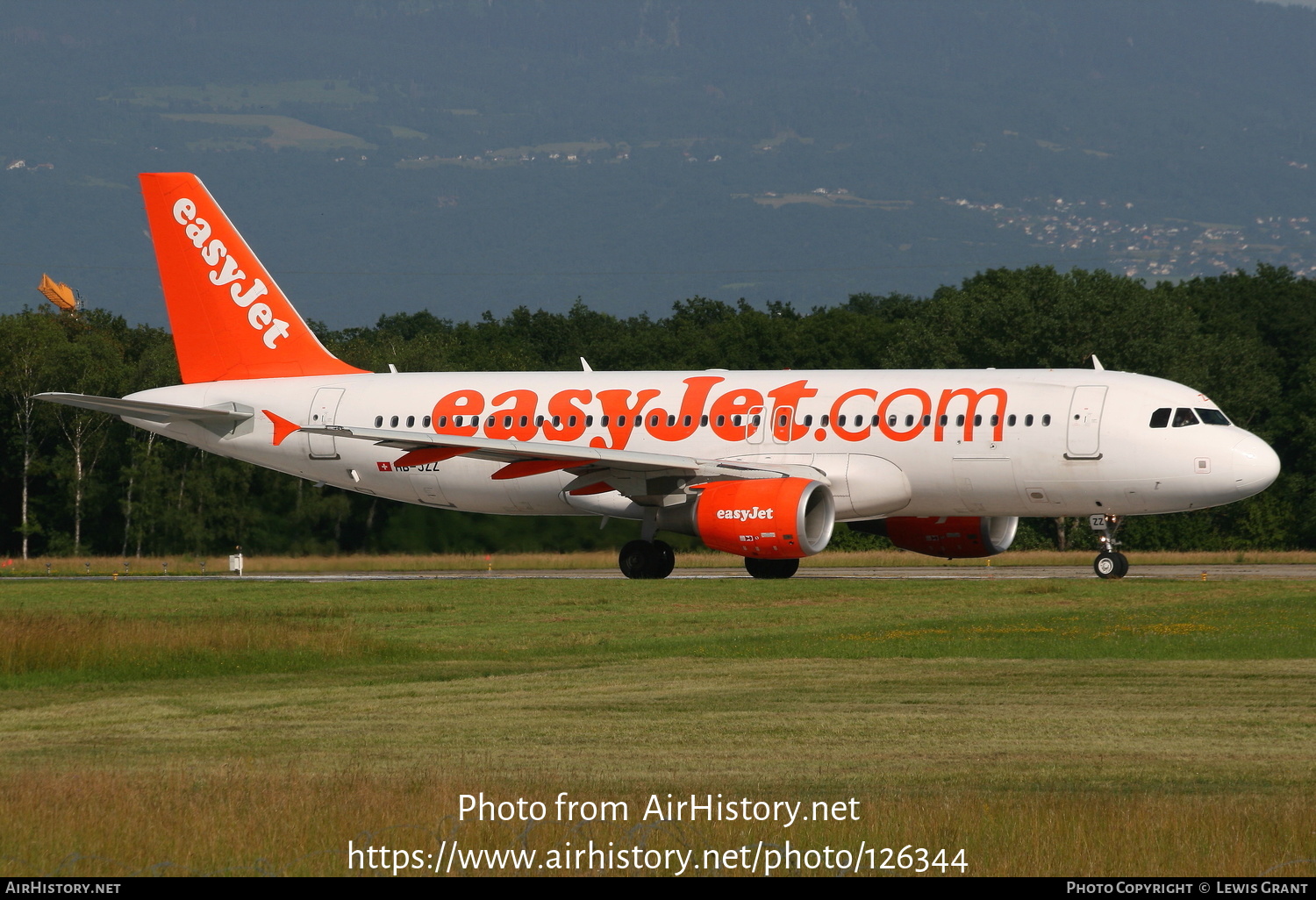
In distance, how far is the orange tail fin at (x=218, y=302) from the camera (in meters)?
39.5

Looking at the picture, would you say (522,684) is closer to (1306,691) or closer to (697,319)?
(1306,691)

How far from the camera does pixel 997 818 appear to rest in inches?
399

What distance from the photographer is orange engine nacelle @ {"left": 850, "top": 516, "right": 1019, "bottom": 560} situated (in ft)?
115

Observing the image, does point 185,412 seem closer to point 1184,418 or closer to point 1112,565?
point 1112,565

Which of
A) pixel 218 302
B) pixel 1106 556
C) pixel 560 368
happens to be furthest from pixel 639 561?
pixel 560 368

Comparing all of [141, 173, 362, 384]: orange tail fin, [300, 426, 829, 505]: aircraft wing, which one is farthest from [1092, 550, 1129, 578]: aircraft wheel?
[141, 173, 362, 384]: orange tail fin

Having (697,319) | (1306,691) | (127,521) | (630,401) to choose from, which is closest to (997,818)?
(1306,691)

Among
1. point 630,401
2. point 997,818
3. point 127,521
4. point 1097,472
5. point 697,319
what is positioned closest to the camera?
point 997,818

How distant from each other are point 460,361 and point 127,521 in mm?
25898

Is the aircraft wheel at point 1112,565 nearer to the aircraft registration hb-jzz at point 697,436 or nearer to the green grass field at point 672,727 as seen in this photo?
the aircraft registration hb-jzz at point 697,436

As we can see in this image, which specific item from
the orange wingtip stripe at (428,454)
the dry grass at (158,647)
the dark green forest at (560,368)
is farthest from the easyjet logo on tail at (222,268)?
the dry grass at (158,647)

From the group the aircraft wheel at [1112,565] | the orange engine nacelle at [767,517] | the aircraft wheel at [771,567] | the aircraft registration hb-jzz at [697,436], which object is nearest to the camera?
the orange engine nacelle at [767,517]

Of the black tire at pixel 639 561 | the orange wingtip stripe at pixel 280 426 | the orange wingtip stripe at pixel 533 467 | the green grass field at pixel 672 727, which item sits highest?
the orange wingtip stripe at pixel 280 426

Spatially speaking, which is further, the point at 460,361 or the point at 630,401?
the point at 460,361
